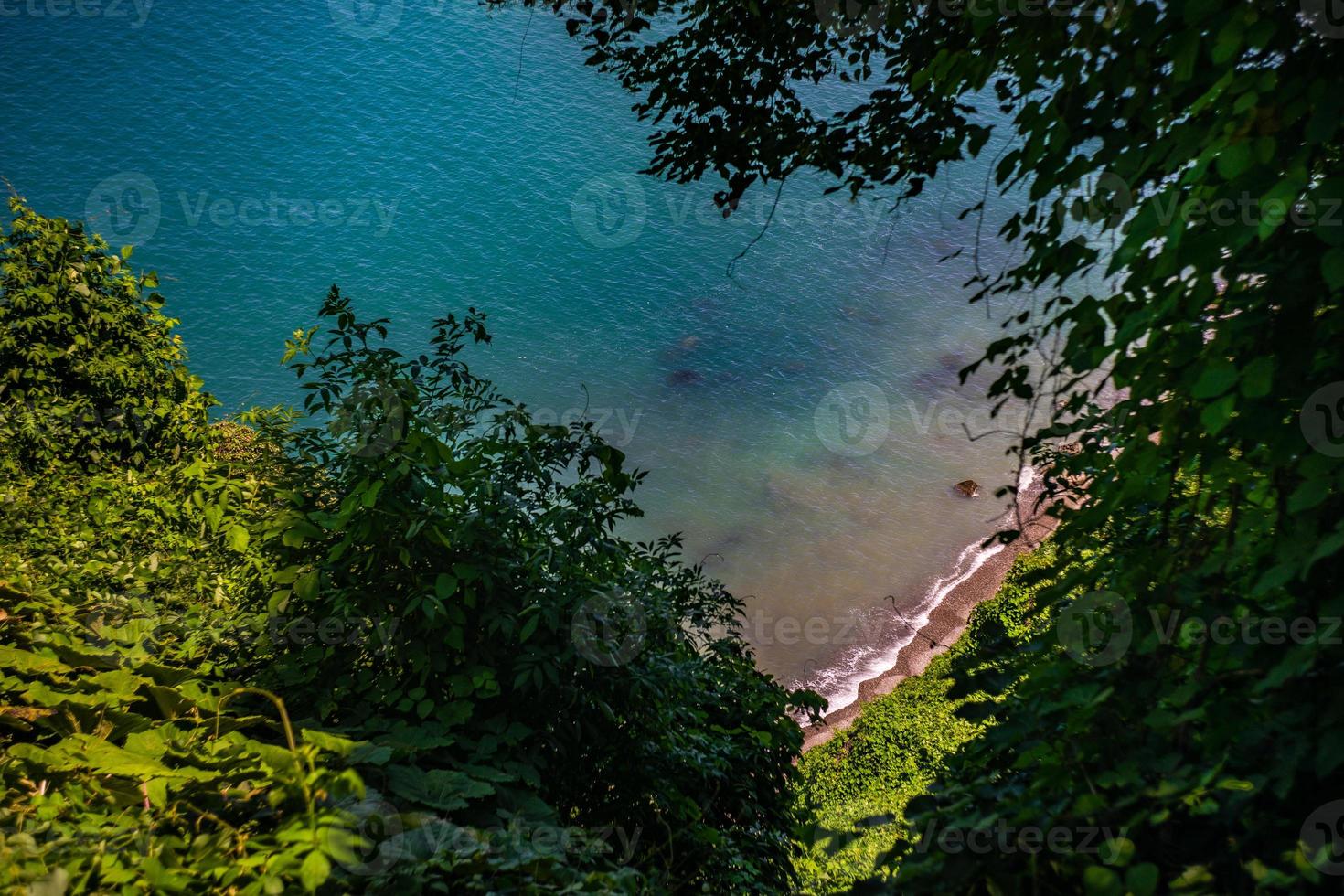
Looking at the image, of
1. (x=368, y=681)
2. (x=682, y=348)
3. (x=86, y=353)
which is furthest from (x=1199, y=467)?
(x=682, y=348)

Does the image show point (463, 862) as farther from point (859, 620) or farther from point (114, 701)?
point (859, 620)

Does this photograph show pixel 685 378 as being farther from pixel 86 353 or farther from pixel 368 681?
pixel 368 681

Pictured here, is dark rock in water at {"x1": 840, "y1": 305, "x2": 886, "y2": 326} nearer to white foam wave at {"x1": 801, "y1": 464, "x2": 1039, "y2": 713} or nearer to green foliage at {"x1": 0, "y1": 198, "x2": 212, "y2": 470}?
white foam wave at {"x1": 801, "y1": 464, "x2": 1039, "y2": 713}

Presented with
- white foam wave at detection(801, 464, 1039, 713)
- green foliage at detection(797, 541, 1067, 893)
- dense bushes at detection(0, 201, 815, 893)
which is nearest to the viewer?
dense bushes at detection(0, 201, 815, 893)

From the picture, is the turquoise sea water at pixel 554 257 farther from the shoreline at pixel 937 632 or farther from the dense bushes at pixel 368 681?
the dense bushes at pixel 368 681

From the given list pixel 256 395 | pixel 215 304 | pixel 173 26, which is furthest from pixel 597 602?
pixel 173 26

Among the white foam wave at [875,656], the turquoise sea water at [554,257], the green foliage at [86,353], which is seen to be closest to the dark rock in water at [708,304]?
the turquoise sea water at [554,257]

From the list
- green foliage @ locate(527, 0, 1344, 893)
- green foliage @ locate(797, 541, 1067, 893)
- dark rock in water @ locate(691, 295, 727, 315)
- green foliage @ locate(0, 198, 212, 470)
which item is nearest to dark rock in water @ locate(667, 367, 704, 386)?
dark rock in water @ locate(691, 295, 727, 315)
